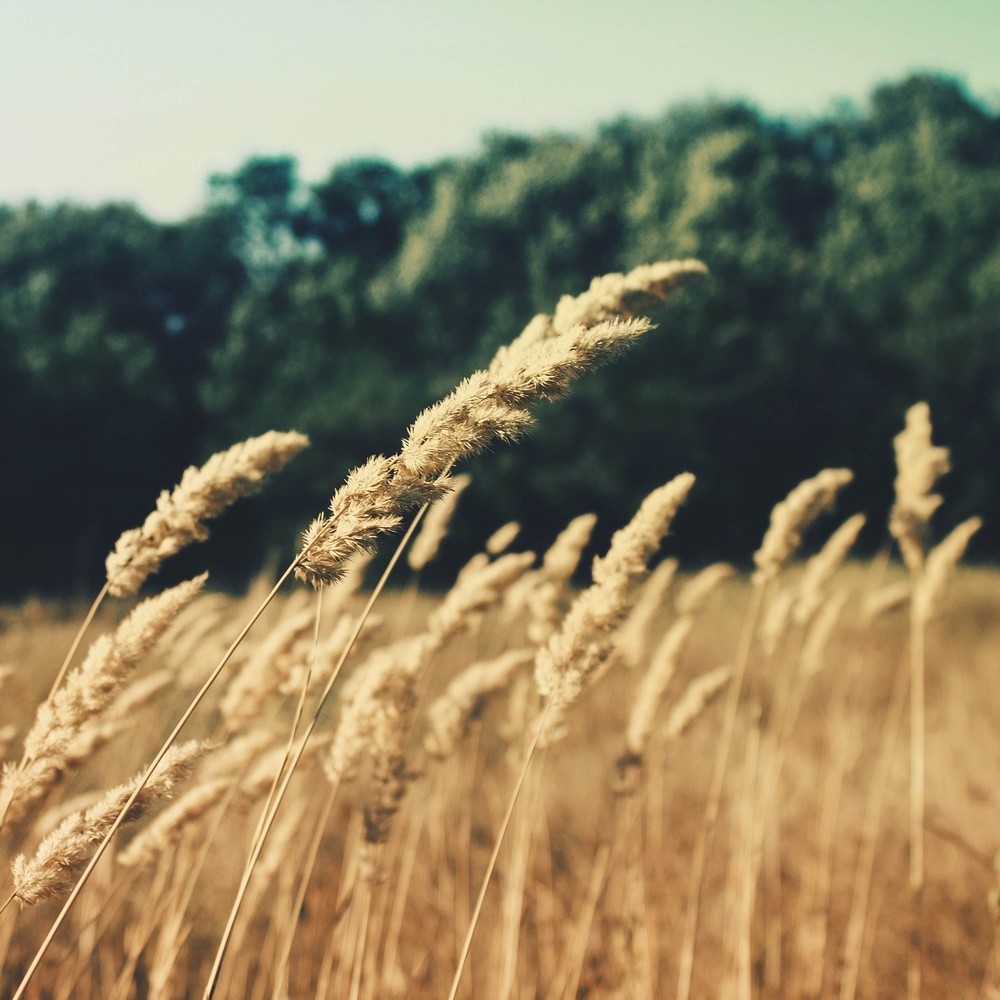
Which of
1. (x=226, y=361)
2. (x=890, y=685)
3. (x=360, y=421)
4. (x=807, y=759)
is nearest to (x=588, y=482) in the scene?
(x=360, y=421)

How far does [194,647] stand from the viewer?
2.53 meters

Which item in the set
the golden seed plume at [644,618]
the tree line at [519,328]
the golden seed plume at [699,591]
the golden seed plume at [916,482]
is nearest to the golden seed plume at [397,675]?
the golden seed plume at [644,618]

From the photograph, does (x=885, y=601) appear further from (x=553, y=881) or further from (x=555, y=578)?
(x=553, y=881)

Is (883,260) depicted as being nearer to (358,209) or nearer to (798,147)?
(798,147)

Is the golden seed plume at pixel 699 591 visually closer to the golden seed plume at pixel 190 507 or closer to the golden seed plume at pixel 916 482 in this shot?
the golden seed plume at pixel 916 482

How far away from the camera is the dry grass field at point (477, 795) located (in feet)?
3.62

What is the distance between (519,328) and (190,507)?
14128mm

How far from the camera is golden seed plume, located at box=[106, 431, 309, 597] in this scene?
1.14 metres

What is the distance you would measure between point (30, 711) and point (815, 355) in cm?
1457

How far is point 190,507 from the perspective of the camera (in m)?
1.14

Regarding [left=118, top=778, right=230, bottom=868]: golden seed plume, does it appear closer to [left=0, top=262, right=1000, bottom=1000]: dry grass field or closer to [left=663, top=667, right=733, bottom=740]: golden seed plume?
[left=0, top=262, right=1000, bottom=1000]: dry grass field

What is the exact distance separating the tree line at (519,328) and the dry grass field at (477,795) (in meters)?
9.57

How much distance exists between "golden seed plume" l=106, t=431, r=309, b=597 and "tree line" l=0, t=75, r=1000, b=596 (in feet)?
36.5

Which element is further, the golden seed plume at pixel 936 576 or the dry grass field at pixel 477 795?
the golden seed plume at pixel 936 576
